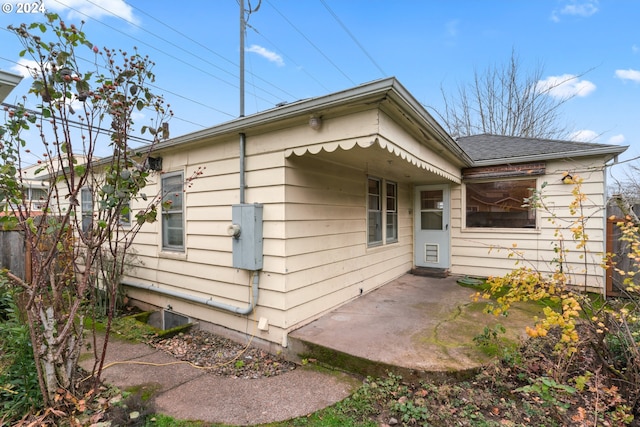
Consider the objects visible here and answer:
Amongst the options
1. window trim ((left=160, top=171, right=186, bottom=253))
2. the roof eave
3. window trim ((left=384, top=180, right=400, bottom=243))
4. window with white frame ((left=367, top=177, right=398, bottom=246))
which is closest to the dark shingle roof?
the roof eave

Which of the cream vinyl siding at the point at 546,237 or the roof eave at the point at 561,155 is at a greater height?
the roof eave at the point at 561,155

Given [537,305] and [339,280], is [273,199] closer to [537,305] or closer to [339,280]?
[339,280]

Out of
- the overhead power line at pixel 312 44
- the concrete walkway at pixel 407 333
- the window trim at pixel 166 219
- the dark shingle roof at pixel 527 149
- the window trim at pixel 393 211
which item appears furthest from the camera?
the overhead power line at pixel 312 44

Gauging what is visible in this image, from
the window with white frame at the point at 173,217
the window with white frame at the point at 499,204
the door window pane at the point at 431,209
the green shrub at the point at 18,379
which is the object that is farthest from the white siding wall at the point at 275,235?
the window with white frame at the point at 499,204

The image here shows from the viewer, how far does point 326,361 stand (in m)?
2.92

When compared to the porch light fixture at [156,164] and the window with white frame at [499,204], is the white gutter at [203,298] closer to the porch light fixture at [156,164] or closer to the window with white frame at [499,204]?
the porch light fixture at [156,164]

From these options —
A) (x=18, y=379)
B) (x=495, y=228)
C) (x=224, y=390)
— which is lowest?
(x=224, y=390)

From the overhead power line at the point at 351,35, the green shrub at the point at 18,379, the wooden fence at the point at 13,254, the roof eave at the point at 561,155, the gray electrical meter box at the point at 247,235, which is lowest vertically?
the green shrub at the point at 18,379

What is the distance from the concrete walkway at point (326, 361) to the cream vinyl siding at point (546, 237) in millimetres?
1827

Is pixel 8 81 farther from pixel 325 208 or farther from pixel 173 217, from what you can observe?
A: pixel 325 208

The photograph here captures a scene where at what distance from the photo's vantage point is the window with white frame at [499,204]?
5.55 m

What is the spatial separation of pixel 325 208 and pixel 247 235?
3.43 feet

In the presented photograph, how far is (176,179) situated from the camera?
14.5 feet

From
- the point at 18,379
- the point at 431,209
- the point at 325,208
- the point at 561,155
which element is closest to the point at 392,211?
the point at 431,209
